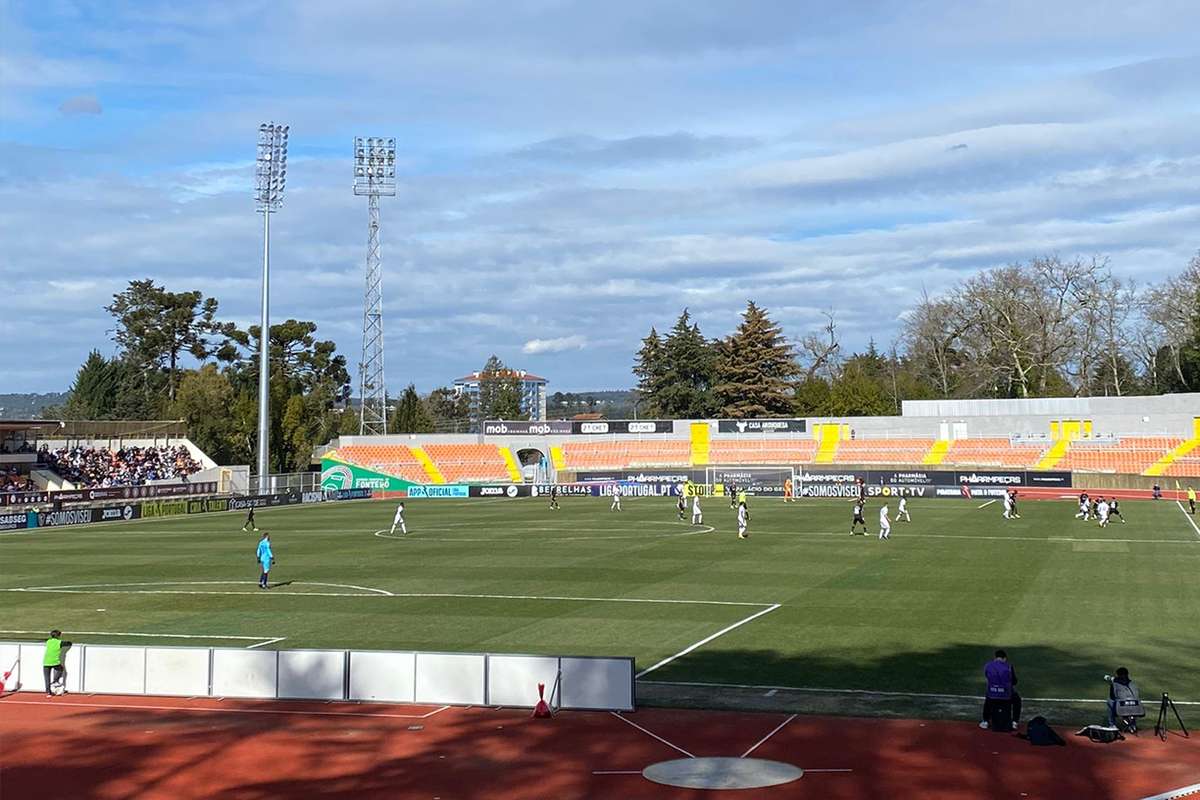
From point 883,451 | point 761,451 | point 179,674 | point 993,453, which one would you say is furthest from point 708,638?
point 761,451

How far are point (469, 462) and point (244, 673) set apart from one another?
76.7m

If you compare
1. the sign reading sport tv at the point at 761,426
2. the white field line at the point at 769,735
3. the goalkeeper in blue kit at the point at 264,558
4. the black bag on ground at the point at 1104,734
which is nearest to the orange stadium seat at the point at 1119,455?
the sign reading sport tv at the point at 761,426

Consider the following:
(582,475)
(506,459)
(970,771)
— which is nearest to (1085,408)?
(582,475)

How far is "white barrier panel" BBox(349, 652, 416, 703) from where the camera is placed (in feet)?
68.8

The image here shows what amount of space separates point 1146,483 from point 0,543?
2620 inches

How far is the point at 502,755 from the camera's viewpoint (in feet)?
58.1

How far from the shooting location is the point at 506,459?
99.1 metres

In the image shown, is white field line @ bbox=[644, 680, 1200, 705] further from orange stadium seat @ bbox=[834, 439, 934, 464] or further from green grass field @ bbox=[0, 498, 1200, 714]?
orange stadium seat @ bbox=[834, 439, 934, 464]

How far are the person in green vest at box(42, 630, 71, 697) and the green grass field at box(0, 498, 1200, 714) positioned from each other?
530 cm

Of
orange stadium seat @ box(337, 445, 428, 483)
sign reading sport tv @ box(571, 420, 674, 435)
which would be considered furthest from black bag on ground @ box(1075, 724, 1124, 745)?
sign reading sport tv @ box(571, 420, 674, 435)

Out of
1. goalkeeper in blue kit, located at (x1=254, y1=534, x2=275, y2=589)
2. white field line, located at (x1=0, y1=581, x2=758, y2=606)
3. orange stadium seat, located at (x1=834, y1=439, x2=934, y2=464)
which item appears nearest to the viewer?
white field line, located at (x1=0, y1=581, x2=758, y2=606)

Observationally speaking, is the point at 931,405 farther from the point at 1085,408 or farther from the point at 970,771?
the point at 970,771

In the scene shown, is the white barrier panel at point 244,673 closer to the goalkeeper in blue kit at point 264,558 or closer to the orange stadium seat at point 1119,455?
the goalkeeper in blue kit at point 264,558

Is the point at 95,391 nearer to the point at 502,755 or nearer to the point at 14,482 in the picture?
the point at 14,482
